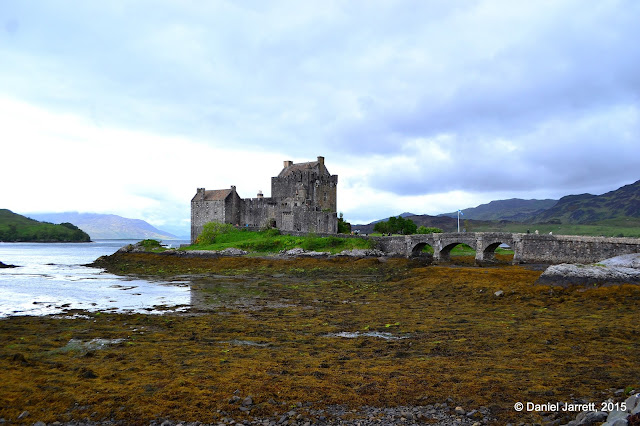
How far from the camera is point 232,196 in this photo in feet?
326

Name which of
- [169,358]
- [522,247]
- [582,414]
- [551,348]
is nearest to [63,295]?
[169,358]

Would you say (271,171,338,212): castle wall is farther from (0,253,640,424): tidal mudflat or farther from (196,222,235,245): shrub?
(0,253,640,424): tidal mudflat

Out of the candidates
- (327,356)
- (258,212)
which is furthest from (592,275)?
(258,212)

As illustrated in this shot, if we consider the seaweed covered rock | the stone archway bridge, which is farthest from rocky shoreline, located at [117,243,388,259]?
the seaweed covered rock

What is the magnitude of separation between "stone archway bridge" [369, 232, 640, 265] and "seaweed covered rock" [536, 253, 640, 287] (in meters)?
15.8

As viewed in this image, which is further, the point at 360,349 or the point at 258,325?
the point at 258,325

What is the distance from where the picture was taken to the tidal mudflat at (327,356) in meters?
10.9

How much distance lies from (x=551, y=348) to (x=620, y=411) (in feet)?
25.5

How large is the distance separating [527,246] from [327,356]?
149 feet

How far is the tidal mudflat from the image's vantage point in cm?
1094

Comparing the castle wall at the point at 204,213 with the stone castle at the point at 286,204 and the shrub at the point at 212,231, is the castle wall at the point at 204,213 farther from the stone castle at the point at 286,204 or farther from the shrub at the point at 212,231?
the shrub at the point at 212,231

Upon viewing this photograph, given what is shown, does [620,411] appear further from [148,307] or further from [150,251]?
[150,251]

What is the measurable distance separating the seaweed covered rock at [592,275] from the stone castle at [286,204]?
53.3 meters

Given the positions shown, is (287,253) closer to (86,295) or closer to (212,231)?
(212,231)
